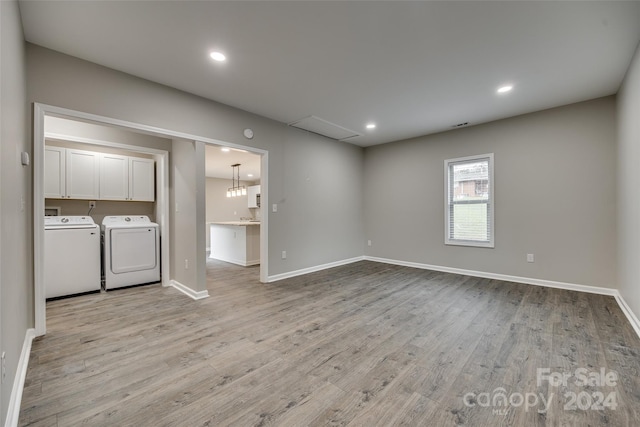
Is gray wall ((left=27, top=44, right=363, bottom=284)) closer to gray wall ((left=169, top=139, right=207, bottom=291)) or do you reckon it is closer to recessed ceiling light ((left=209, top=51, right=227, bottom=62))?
gray wall ((left=169, top=139, right=207, bottom=291))

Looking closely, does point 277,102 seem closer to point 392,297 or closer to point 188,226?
point 188,226

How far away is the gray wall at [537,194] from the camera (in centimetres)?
354

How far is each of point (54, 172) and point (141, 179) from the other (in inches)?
39.9

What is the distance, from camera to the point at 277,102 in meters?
3.62

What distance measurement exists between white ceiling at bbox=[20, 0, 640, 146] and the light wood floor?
2.61 m

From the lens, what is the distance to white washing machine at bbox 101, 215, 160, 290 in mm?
3826

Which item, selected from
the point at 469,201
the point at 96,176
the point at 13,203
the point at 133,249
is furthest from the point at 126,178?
the point at 469,201

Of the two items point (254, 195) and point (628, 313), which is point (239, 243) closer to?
point (254, 195)

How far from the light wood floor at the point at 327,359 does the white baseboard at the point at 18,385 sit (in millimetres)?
49

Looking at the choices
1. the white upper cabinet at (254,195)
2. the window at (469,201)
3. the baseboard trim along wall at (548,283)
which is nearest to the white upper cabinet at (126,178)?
the white upper cabinet at (254,195)

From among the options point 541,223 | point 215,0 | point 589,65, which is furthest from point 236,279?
point 589,65

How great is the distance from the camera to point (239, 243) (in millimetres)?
5887

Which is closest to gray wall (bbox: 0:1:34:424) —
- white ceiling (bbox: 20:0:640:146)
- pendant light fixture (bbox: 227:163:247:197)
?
white ceiling (bbox: 20:0:640:146)

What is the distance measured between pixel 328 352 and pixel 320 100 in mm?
3018
